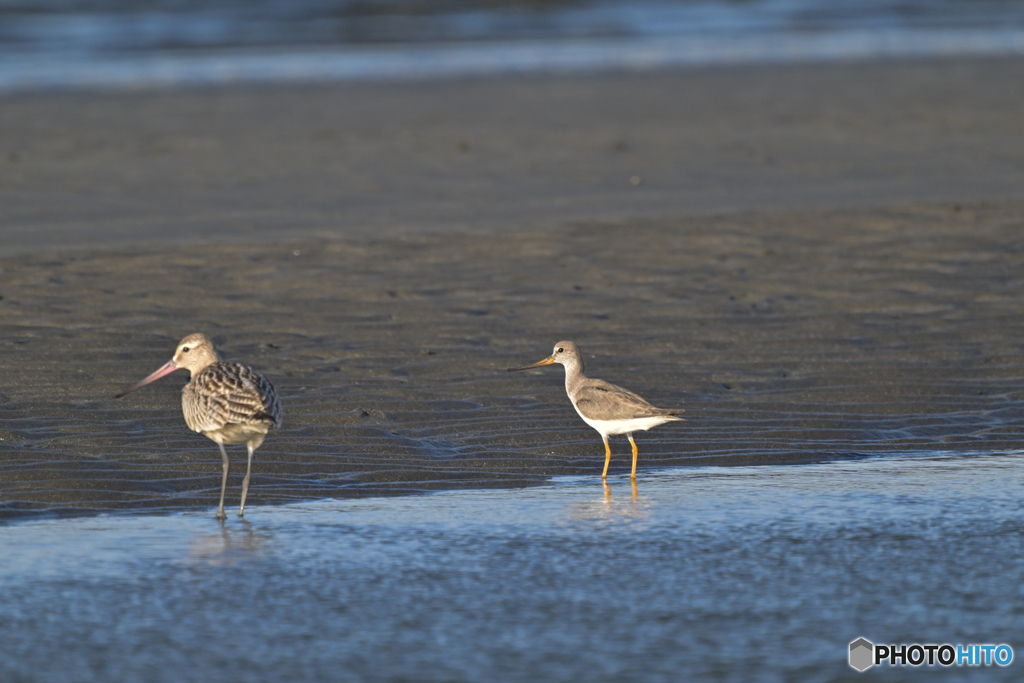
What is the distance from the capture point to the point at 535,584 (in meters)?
5.46

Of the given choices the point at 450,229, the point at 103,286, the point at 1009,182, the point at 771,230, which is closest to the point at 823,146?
the point at 1009,182

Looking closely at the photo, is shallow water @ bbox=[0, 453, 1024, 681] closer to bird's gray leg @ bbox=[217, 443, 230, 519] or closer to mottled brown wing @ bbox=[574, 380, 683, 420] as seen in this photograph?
bird's gray leg @ bbox=[217, 443, 230, 519]

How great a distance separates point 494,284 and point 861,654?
6.32 metres

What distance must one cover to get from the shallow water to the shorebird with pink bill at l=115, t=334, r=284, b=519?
379 mm

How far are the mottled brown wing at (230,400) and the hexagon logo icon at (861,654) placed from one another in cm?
285

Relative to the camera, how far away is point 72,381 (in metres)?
8.39

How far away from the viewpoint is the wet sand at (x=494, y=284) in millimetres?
7586

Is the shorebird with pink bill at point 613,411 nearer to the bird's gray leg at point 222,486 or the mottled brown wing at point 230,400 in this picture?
the mottled brown wing at point 230,400

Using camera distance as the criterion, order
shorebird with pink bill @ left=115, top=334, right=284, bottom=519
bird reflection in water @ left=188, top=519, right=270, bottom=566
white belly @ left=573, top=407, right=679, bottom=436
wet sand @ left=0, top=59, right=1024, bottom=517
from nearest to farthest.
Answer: bird reflection in water @ left=188, top=519, right=270, bottom=566 → shorebird with pink bill @ left=115, top=334, right=284, bottom=519 → white belly @ left=573, top=407, right=679, bottom=436 → wet sand @ left=0, top=59, right=1024, bottom=517

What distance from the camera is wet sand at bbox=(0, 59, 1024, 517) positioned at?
24.9ft

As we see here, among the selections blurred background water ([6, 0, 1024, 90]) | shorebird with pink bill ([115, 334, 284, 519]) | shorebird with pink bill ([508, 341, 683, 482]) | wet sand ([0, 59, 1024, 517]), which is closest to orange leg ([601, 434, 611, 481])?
shorebird with pink bill ([508, 341, 683, 482])

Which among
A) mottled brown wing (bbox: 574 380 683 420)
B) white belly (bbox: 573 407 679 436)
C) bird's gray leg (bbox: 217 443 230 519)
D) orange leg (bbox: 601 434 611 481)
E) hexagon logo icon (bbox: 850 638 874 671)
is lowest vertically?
hexagon logo icon (bbox: 850 638 874 671)

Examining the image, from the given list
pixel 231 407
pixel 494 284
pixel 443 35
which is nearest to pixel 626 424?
pixel 231 407

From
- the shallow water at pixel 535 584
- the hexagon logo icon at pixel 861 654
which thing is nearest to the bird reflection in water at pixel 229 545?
the shallow water at pixel 535 584
